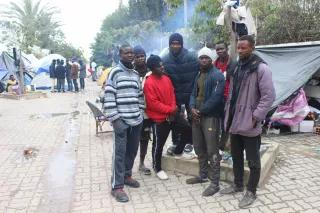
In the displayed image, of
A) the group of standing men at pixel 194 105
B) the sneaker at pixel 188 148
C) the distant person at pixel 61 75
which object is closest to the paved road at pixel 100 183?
the group of standing men at pixel 194 105

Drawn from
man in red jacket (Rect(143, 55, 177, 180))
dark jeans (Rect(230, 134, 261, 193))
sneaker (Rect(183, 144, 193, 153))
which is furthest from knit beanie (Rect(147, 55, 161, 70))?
sneaker (Rect(183, 144, 193, 153))

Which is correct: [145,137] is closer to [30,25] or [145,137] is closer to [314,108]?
[314,108]

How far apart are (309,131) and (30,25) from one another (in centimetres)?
3897

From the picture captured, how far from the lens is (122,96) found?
434 cm

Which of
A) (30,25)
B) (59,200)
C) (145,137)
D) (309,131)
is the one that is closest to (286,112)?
(309,131)

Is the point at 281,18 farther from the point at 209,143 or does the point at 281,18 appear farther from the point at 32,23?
the point at 32,23

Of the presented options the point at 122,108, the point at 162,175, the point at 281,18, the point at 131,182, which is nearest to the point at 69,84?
the point at 281,18

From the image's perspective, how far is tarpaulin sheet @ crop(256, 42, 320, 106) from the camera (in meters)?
7.56

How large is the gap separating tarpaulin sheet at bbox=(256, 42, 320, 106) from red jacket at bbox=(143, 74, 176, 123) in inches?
140

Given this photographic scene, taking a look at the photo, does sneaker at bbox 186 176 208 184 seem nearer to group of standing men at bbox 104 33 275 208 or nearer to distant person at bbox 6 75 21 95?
group of standing men at bbox 104 33 275 208

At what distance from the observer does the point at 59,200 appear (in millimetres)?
4566

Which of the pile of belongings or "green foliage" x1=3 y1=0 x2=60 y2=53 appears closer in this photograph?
the pile of belongings

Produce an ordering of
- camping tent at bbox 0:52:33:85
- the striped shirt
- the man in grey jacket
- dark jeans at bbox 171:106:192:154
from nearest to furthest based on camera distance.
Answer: the man in grey jacket, the striped shirt, dark jeans at bbox 171:106:192:154, camping tent at bbox 0:52:33:85

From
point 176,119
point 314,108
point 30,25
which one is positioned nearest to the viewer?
point 176,119
